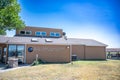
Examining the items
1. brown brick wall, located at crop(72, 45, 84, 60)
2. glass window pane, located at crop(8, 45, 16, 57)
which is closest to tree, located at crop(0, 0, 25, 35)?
glass window pane, located at crop(8, 45, 16, 57)

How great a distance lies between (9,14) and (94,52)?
66.8 feet

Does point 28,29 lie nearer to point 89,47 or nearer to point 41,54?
point 41,54

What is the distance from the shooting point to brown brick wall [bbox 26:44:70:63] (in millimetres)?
20547

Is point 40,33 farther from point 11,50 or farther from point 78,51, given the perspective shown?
point 78,51

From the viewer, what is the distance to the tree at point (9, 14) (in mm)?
12327

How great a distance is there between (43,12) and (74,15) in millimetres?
4105

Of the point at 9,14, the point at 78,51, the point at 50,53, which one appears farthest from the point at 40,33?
the point at 9,14

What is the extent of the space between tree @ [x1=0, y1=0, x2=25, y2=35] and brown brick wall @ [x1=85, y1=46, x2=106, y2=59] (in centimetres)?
1781

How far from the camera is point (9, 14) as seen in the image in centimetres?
1258

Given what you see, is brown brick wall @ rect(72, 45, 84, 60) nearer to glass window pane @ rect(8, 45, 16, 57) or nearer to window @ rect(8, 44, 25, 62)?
window @ rect(8, 44, 25, 62)

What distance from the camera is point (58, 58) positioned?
72.5ft

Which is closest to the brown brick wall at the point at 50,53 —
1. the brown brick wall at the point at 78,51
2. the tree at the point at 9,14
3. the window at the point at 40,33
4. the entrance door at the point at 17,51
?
the entrance door at the point at 17,51

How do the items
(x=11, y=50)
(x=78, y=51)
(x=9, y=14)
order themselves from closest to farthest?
(x=9, y=14) < (x=11, y=50) < (x=78, y=51)

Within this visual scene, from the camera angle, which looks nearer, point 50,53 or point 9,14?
point 9,14
